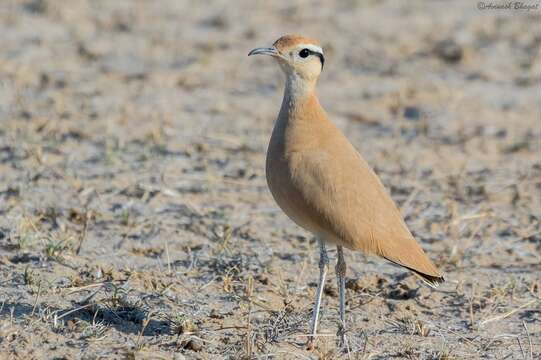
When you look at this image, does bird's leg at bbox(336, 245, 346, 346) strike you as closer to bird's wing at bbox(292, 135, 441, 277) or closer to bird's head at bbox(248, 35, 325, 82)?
bird's wing at bbox(292, 135, 441, 277)

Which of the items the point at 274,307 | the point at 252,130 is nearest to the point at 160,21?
the point at 252,130

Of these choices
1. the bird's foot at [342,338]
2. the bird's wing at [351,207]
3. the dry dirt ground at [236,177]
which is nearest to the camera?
the bird's wing at [351,207]

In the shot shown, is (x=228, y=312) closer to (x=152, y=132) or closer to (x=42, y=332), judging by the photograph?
(x=42, y=332)

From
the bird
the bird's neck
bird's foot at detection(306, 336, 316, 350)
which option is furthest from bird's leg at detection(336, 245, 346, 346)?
the bird's neck

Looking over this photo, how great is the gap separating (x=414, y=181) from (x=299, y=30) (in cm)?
314

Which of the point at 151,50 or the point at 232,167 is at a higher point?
the point at 151,50

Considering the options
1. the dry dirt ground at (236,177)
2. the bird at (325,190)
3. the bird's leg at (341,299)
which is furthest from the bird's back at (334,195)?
the dry dirt ground at (236,177)

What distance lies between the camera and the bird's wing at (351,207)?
439 centimetres

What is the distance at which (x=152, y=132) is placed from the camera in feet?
23.4

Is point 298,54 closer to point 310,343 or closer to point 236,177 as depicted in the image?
point 310,343

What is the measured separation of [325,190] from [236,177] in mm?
2323

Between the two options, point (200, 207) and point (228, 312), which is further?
point (200, 207)

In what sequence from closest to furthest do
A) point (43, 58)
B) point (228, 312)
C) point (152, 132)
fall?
point (228, 312)
point (152, 132)
point (43, 58)

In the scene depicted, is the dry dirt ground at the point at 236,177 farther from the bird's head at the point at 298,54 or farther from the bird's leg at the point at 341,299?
the bird's head at the point at 298,54
